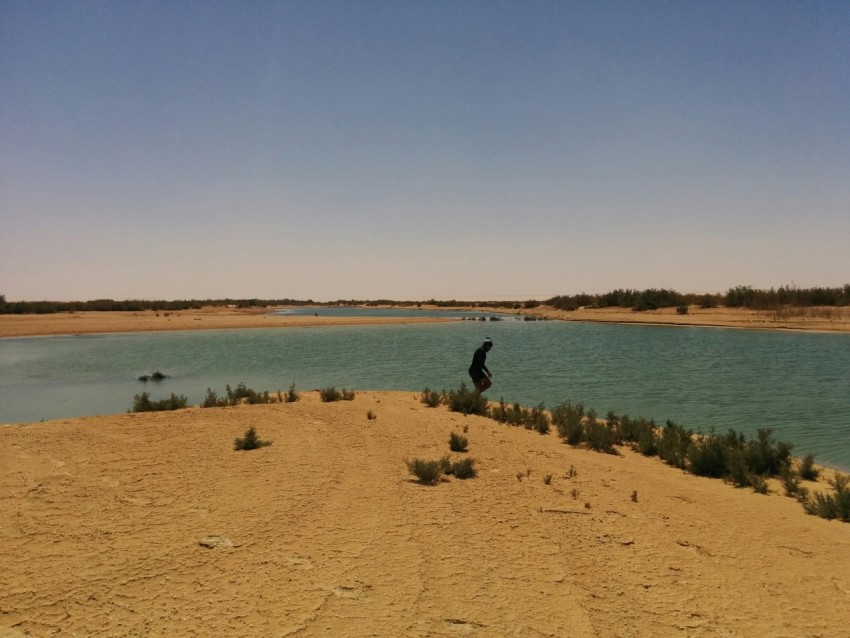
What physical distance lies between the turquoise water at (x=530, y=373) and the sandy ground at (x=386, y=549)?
6552 millimetres

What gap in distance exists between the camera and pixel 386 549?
17.0 ft

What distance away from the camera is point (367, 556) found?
16.5 ft

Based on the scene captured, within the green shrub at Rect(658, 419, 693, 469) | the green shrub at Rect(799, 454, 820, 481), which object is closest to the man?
the green shrub at Rect(658, 419, 693, 469)

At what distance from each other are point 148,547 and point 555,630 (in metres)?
3.86

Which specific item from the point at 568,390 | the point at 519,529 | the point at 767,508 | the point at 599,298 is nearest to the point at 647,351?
the point at 568,390

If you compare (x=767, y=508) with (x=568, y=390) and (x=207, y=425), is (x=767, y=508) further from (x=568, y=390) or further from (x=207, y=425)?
(x=568, y=390)

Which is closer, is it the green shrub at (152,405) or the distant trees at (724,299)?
the green shrub at (152,405)

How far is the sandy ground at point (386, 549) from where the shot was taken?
4078 mm

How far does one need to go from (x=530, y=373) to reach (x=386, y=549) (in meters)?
18.2

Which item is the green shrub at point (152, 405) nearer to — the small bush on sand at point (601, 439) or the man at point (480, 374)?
the man at point (480, 374)

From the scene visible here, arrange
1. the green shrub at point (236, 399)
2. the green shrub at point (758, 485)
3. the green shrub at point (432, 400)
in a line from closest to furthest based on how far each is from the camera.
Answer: the green shrub at point (758, 485), the green shrub at point (236, 399), the green shrub at point (432, 400)

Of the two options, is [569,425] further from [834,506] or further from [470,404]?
[834,506]

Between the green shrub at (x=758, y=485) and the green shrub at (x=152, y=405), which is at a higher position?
the green shrub at (x=152, y=405)

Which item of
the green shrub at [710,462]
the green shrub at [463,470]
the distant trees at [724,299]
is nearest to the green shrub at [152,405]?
the green shrub at [463,470]
